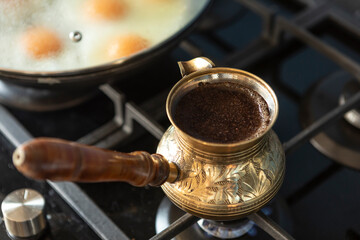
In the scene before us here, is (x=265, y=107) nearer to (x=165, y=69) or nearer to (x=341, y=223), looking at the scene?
(x=341, y=223)

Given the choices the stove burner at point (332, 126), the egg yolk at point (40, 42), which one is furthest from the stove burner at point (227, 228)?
the egg yolk at point (40, 42)

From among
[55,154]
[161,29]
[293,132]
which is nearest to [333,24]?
[293,132]

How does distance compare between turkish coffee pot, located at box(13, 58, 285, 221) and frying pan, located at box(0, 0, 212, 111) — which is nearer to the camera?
turkish coffee pot, located at box(13, 58, 285, 221)

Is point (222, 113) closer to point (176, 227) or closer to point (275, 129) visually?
point (176, 227)

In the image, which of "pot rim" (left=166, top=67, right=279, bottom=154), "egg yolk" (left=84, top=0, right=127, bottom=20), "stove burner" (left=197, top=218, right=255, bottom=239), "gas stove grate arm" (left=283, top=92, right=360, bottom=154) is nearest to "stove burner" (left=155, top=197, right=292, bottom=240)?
"stove burner" (left=197, top=218, right=255, bottom=239)

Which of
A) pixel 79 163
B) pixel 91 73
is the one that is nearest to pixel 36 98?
pixel 91 73

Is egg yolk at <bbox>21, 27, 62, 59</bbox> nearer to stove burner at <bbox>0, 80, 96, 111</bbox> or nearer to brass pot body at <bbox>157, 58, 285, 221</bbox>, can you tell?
stove burner at <bbox>0, 80, 96, 111</bbox>

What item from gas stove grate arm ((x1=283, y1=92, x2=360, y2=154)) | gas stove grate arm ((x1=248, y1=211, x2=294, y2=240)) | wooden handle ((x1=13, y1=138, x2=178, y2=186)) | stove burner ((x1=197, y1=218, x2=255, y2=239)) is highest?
wooden handle ((x1=13, y1=138, x2=178, y2=186))
